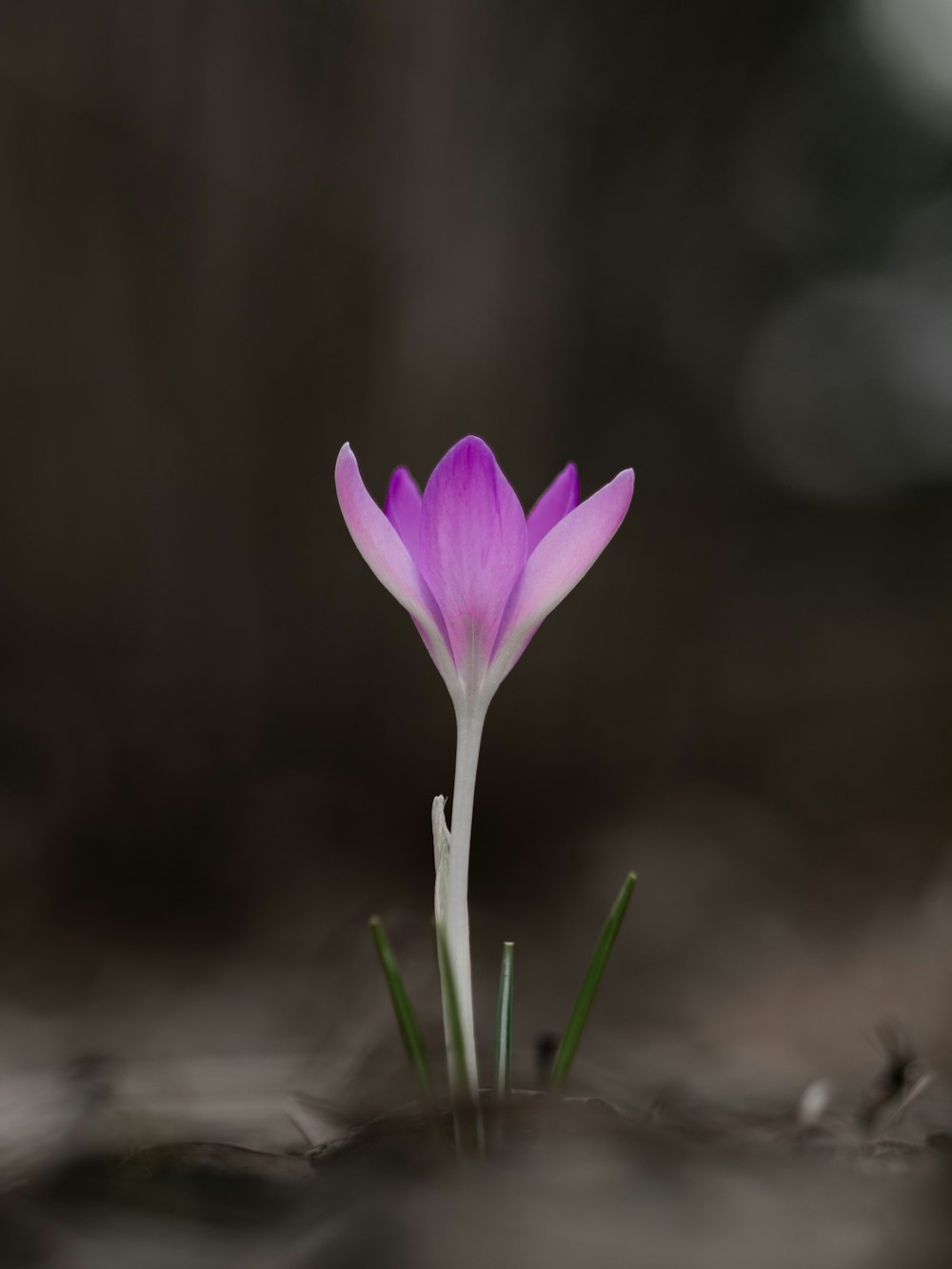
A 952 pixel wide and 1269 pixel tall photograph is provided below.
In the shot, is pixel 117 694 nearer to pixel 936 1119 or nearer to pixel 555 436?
pixel 555 436

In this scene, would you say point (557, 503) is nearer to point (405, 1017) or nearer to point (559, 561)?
point (559, 561)

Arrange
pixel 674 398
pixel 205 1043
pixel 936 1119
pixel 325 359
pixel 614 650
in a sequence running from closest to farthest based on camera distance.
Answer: pixel 936 1119 < pixel 205 1043 < pixel 325 359 < pixel 614 650 < pixel 674 398

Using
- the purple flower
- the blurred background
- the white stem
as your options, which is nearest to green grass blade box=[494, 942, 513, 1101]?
the white stem

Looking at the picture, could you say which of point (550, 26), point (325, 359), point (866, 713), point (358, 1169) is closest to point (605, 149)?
point (550, 26)

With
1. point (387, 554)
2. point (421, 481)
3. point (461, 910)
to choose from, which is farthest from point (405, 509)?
point (421, 481)

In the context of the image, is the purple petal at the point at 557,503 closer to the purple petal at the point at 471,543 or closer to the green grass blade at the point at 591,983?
the purple petal at the point at 471,543

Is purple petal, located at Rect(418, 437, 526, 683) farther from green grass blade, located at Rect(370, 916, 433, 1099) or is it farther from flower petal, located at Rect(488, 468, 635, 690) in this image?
green grass blade, located at Rect(370, 916, 433, 1099)

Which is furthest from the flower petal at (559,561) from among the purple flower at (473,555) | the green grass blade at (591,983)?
the green grass blade at (591,983)
